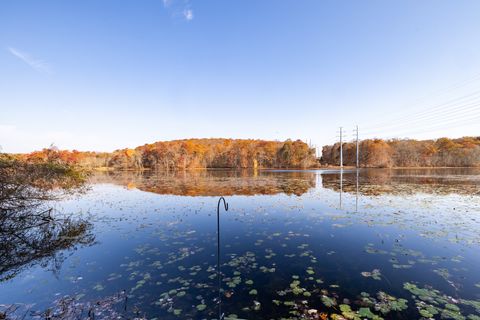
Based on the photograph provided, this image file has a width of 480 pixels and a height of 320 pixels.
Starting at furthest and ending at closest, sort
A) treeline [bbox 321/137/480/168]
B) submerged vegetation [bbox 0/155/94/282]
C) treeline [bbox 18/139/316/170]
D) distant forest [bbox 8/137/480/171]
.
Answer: treeline [bbox 18/139/316/170], distant forest [bbox 8/137/480/171], treeline [bbox 321/137/480/168], submerged vegetation [bbox 0/155/94/282]

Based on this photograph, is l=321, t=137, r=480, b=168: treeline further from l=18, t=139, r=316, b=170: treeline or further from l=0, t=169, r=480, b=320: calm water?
l=0, t=169, r=480, b=320: calm water

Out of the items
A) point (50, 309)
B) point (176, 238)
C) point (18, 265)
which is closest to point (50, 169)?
point (18, 265)

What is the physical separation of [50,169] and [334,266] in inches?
561

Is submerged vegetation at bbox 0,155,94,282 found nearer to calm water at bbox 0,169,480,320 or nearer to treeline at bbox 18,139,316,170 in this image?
calm water at bbox 0,169,480,320

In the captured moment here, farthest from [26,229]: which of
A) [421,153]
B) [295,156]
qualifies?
[421,153]

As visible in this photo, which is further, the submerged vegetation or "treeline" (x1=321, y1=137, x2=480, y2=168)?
"treeline" (x1=321, y1=137, x2=480, y2=168)

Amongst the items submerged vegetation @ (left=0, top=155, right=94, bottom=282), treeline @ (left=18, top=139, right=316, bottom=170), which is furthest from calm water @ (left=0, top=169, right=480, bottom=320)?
treeline @ (left=18, top=139, right=316, bottom=170)

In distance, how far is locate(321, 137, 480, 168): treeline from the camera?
77.9 metres

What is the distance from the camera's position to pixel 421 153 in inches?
3305

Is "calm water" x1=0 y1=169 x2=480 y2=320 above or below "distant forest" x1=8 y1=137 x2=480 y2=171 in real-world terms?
below

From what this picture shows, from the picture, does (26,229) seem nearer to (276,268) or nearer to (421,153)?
(276,268)

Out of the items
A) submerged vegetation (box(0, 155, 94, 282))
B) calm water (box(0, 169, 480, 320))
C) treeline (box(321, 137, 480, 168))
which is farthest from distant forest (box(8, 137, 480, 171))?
calm water (box(0, 169, 480, 320))

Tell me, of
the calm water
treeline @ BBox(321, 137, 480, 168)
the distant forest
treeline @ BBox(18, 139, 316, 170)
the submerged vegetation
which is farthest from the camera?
treeline @ BBox(18, 139, 316, 170)

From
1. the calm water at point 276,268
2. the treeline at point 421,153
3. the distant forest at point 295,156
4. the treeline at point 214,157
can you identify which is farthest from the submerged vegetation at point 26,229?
the treeline at point 421,153
